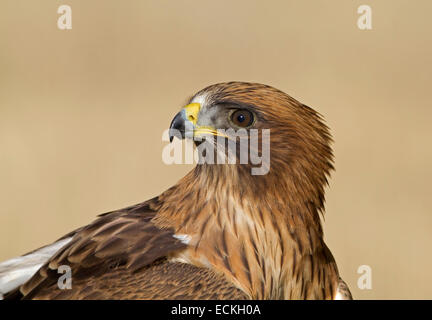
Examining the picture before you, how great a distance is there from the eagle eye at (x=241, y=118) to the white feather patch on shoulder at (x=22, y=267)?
0.83m

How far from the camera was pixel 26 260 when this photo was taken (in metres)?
2.25

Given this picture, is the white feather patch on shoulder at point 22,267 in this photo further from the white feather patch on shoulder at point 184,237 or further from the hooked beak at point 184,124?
the hooked beak at point 184,124

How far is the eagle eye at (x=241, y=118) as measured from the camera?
1.92m

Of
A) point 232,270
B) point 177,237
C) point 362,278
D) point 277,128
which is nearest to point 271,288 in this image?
point 232,270

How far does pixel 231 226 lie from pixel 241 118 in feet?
1.07

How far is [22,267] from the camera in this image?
2.20m

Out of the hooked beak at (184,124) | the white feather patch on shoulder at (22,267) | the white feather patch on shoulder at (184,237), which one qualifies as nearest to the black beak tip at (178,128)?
the hooked beak at (184,124)

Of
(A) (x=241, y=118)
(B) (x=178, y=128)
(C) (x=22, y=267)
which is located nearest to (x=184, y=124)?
(B) (x=178, y=128)

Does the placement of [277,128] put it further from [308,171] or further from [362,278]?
[362,278]

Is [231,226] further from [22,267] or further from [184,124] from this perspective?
[22,267]
